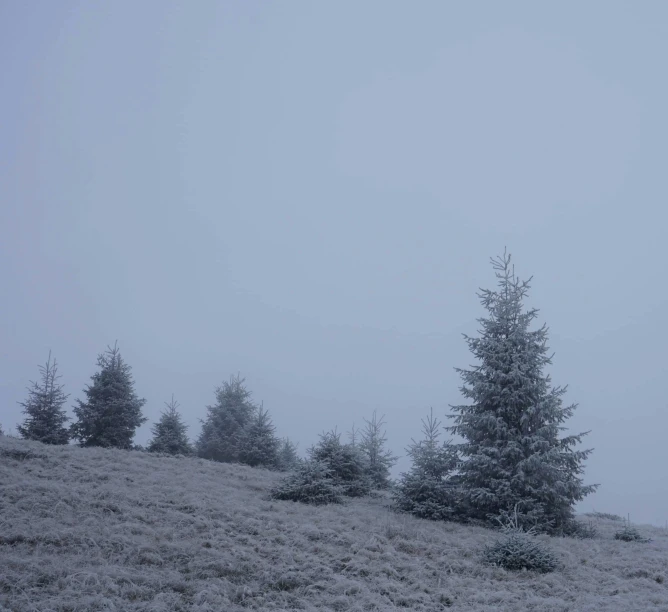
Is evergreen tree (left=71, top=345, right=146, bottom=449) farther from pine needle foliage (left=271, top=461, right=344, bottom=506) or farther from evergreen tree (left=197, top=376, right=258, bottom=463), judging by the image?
pine needle foliage (left=271, top=461, right=344, bottom=506)

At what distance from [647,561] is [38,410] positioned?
102 feet

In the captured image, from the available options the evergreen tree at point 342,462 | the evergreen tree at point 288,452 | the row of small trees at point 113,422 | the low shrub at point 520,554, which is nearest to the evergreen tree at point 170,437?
the row of small trees at point 113,422

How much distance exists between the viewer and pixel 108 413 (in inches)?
1155

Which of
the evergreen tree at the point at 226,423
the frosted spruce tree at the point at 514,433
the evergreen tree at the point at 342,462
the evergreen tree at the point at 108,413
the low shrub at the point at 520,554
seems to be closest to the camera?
the low shrub at the point at 520,554

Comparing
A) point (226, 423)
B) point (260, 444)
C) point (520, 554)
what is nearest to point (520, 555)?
point (520, 554)

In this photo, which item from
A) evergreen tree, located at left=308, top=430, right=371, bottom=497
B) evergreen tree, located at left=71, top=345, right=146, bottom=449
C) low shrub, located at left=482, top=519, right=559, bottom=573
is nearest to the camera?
low shrub, located at left=482, top=519, right=559, bottom=573

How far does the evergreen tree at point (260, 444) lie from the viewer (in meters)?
31.4

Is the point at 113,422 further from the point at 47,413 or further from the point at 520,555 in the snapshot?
the point at 520,555

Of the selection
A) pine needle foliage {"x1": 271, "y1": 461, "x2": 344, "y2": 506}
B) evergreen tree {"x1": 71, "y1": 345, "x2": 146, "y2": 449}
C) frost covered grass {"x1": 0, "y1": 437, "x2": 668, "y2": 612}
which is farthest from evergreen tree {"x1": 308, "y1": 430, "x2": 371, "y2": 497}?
evergreen tree {"x1": 71, "y1": 345, "x2": 146, "y2": 449}

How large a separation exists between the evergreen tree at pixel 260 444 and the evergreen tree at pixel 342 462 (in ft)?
30.4

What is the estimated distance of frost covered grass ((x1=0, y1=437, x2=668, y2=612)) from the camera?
9.98 metres

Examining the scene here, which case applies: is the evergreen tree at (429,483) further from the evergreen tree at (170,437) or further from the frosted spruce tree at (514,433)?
the evergreen tree at (170,437)

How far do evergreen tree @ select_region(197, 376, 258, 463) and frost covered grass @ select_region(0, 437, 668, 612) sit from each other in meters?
16.3

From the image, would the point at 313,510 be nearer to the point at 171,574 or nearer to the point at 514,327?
the point at 171,574
